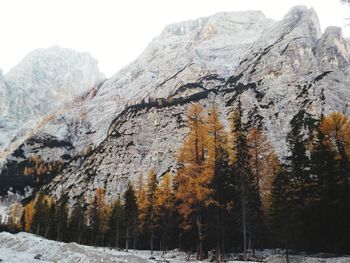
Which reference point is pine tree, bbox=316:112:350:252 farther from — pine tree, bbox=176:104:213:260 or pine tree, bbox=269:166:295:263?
pine tree, bbox=176:104:213:260

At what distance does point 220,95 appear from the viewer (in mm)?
130625

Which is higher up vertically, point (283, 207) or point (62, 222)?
point (62, 222)

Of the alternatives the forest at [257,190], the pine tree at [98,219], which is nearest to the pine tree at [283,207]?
the forest at [257,190]

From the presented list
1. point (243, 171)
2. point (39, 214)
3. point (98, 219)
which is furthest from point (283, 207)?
point (39, 214)

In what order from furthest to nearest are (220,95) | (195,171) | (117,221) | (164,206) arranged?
(220,95)
(117,221)
(164,206)
(195,171)

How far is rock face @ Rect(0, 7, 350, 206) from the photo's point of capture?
106625mm

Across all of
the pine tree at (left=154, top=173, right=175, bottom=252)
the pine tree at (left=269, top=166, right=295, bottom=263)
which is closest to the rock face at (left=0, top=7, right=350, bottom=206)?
the pine tree at (left=154, top=173, right=175, bottom=252)

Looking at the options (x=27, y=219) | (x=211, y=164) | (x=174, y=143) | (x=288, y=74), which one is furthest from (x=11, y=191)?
(x=211, y=164)

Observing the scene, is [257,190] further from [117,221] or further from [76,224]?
[76,224]

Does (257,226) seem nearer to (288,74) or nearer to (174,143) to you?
(174,143)

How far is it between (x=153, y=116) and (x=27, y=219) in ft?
186

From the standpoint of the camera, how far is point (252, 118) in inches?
4341

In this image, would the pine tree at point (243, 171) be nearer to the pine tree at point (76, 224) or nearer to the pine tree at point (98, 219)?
the pine tree at point (98, 219)

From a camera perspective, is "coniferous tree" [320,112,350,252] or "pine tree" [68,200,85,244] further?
"pine tree" [68,200,85,244]
